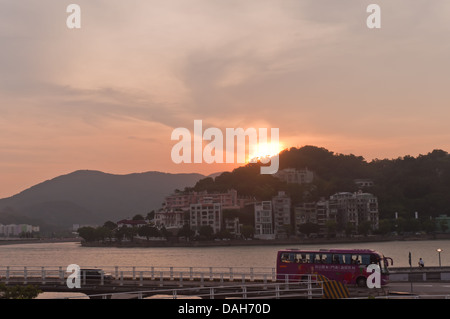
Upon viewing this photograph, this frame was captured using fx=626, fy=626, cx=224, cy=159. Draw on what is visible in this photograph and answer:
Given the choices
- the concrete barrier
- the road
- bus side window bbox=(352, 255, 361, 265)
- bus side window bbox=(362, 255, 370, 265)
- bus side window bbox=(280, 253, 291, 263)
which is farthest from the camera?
the concrete barrier

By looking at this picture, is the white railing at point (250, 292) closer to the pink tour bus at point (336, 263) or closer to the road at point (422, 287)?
the pink tour bus at point (336, 263)

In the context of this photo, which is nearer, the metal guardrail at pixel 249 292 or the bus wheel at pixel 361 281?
the metal guardrail at pixel 249 292

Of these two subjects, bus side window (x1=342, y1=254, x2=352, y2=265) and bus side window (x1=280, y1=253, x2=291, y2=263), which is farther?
bus side window (x1=280, y1=253, x2=291, y2=263)

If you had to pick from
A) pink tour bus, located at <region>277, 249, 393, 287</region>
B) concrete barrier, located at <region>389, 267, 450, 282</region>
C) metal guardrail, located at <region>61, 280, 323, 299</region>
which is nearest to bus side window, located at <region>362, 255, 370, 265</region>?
pink tour bus, located at <region>277, 249, 393, 287</region>

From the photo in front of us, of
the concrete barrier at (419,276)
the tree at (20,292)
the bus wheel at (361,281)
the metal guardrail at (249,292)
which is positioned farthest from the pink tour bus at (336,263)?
the tree at (20,292)

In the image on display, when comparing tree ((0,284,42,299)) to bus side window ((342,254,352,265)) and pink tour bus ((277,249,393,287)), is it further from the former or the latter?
bus side window ((342,254,352,265))

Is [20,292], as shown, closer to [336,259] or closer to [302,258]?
[302,258]

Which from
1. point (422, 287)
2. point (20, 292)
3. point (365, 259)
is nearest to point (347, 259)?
point (365, 259)

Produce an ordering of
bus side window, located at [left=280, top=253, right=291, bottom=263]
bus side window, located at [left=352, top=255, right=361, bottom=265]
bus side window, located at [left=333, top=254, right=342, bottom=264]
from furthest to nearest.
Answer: bus side window, located at [left=280, top=253, right=291, bottom=263] → bus side window, located at [left=333, top=254, right=342, bottom=264] → bus side window, located at [left=352, top=255, right=361, bottom=265]

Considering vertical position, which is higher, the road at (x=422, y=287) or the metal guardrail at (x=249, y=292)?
the metal guardrail at (x=249, y=292)
